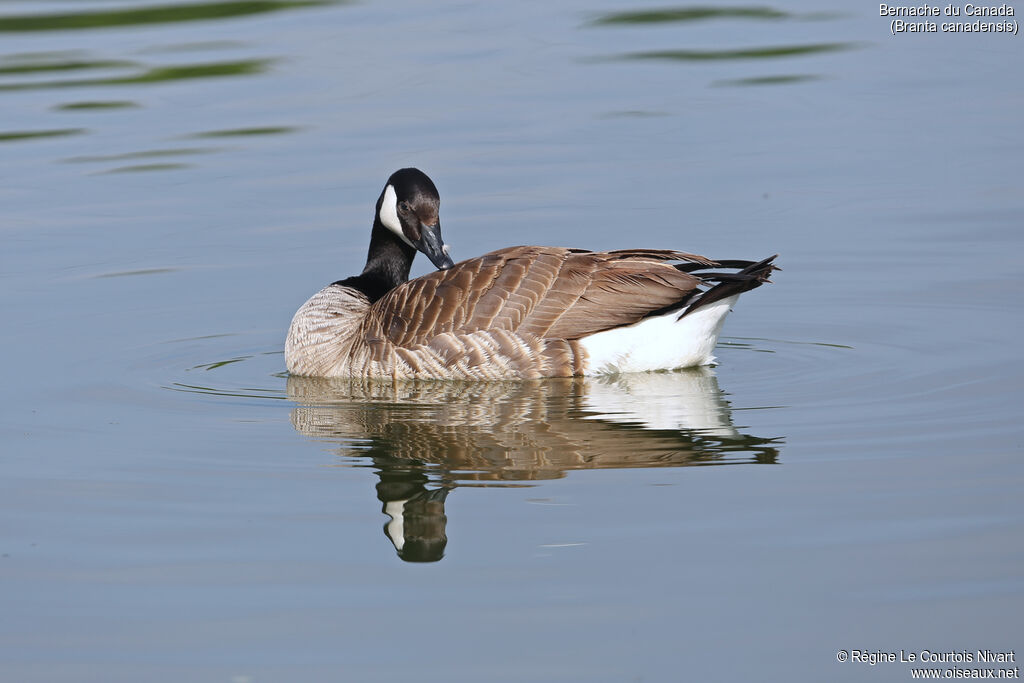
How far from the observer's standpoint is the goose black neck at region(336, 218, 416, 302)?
12.7 metres

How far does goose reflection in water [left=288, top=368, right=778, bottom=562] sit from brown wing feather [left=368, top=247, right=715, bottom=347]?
0.43m

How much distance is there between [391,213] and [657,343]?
8.47 ft

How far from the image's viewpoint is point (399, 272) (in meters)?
12.9

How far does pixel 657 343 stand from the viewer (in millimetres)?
11109

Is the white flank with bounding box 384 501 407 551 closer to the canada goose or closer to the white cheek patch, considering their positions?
the canada goose

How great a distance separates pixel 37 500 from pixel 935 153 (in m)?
11.7

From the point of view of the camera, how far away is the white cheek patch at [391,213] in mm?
12266

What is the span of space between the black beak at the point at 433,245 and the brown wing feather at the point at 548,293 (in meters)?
0.52

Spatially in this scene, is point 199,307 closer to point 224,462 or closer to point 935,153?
point 224,462

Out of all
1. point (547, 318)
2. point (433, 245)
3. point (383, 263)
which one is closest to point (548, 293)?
point (547, 318)

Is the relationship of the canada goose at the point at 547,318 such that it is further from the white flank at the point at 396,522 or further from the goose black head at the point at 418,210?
the white flank at the point at 396,522

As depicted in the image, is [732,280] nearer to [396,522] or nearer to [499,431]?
[499,431]

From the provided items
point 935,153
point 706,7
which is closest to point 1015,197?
point 935,153

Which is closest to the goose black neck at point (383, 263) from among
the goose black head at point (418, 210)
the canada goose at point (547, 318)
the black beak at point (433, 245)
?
the goose black head at point (418, 210)
